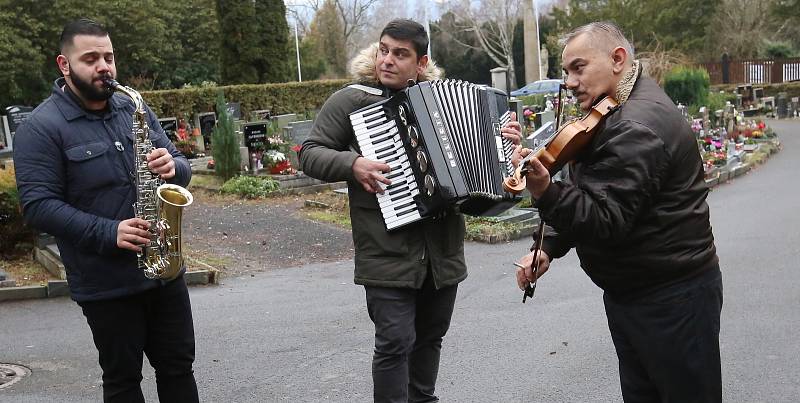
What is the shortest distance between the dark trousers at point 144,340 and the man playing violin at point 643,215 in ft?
6.04

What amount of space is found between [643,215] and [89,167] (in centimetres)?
234

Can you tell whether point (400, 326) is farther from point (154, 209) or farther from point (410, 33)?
point (410, 33)

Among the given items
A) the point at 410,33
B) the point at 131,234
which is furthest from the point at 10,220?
the point at 410,33

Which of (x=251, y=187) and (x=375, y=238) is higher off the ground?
(x=375, y=238)

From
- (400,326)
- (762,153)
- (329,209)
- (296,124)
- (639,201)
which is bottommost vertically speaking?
(762,153)

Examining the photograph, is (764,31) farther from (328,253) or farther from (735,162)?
(328,253)

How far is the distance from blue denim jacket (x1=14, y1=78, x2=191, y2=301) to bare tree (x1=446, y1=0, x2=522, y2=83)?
5253 centimetres

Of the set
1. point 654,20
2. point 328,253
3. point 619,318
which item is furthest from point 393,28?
point 654,20

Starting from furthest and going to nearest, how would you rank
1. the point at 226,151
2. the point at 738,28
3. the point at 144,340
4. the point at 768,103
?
the point at 738,28, the point at 768,103, the point at 226,151, the point at 144,340

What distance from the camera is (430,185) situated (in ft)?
13.0

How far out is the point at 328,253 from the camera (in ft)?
33.4

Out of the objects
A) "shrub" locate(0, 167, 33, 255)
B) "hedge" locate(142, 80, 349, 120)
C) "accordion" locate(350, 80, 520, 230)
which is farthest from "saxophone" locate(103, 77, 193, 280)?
"hedge" locate(142, 80, 349, 120)

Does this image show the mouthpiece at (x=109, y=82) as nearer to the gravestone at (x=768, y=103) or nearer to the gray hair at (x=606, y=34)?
the gray hair at (x=606, y=34)

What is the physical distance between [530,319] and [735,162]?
1186 cm
